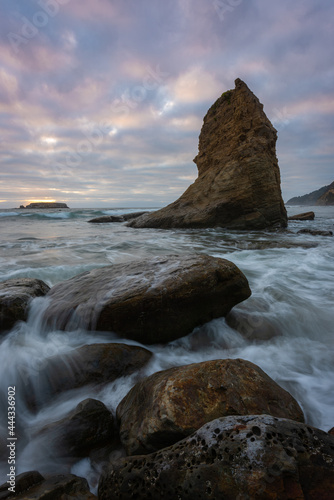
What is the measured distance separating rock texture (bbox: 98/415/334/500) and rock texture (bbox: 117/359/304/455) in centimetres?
25

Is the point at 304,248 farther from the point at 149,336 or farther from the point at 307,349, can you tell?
the point at 149,336

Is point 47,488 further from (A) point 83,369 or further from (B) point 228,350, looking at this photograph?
(B) point 228,350

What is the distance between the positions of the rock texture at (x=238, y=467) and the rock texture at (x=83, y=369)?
4.03ft

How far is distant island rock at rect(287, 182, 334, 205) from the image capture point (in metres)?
97.6

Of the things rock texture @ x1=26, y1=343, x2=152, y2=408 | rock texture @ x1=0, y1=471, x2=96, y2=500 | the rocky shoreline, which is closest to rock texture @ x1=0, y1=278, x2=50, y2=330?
the rocky shoreline

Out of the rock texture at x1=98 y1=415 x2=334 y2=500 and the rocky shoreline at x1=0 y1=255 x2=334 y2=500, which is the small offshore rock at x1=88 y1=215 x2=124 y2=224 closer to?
the rocky shoreline at x1=0 y1=255 x2=334 y2=500

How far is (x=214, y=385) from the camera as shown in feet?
6.73

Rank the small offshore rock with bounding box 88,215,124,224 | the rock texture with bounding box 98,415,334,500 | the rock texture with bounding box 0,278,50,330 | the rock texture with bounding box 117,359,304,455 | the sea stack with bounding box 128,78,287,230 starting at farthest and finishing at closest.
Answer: the small offshore rock with bounding box 88,215,124,224
the sea stack with bounding box 128,78,287,230
the rock texture with bounding box 0,278,50,330
the rock texture with bounding box 117,359,304,455
the rock texture with bounding box 98,415,334,500

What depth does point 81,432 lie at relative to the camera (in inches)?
82.7

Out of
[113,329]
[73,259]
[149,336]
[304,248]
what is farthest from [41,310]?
[304,248]

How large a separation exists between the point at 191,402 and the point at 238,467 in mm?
654

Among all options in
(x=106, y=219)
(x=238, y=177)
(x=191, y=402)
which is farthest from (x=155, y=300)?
(x=106, y=219)

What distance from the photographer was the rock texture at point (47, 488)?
1526 mm

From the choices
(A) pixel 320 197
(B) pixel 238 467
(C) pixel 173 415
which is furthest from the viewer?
(A) pixel 320 197
